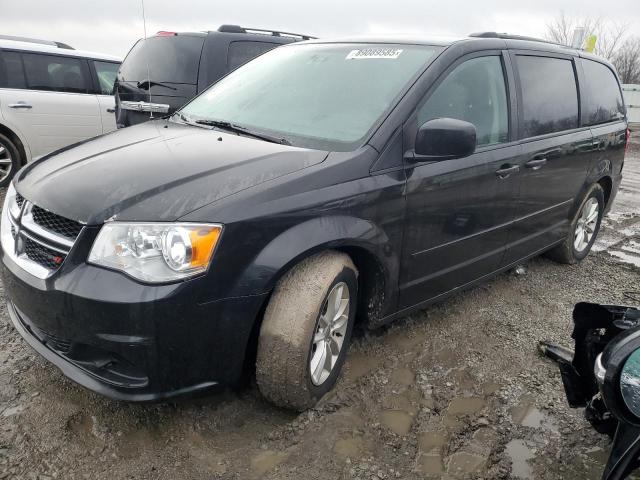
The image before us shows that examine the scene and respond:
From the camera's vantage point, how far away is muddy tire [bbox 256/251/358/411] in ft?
7.23

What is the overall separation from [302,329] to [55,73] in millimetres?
6004

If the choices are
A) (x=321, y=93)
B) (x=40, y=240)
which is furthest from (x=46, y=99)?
(x=40, y=240)

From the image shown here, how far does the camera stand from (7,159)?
Answer: 6.30 meters

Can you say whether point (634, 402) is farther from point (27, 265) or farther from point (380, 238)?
point (27, 265)

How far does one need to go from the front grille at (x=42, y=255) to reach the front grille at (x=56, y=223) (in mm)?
81

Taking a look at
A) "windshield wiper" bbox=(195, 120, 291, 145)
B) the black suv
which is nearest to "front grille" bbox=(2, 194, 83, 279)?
"windshield wiper" bbox=(195, 120, 291, 145)

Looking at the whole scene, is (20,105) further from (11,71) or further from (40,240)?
(40,240)

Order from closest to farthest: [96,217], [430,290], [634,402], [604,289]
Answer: [634,402], [96,217], [430,290], [604,289]

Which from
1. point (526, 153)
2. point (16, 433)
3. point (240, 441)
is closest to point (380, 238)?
point (240, 441)

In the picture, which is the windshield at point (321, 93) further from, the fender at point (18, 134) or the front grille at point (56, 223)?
the fender at point (18, 134)

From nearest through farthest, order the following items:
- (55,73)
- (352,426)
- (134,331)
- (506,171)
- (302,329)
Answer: (134,331)
(302,329)
(352,426)
(506,171)
(55,73)

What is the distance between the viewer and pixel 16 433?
2.21m

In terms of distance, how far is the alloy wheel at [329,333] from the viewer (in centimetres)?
246

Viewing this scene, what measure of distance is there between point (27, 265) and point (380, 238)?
1530 mm
